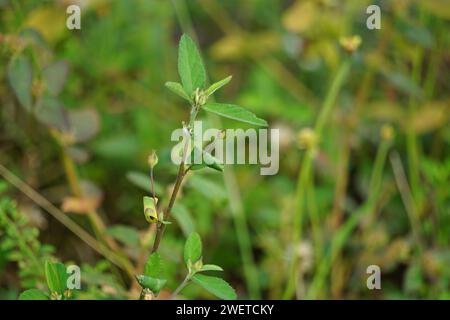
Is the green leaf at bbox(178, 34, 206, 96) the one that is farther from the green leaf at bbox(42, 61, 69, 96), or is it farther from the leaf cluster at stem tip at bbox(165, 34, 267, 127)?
the green leaf at bbox(42, 61, 69, 96)

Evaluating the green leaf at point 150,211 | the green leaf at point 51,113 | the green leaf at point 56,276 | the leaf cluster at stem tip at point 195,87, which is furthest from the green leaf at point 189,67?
the green leaf at point 51,113

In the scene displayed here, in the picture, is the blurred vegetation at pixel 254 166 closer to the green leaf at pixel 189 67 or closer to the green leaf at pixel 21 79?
the green leaf at pixel 21 79

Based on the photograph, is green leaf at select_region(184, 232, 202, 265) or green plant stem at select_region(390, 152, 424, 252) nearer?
green leaf at select_region(184, 232, 202, 265)

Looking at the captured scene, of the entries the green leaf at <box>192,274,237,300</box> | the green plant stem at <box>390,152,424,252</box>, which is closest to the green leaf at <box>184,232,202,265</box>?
the green leaf at <box>192,274,237,300</box>

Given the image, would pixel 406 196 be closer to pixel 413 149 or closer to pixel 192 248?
pixel 413 149
